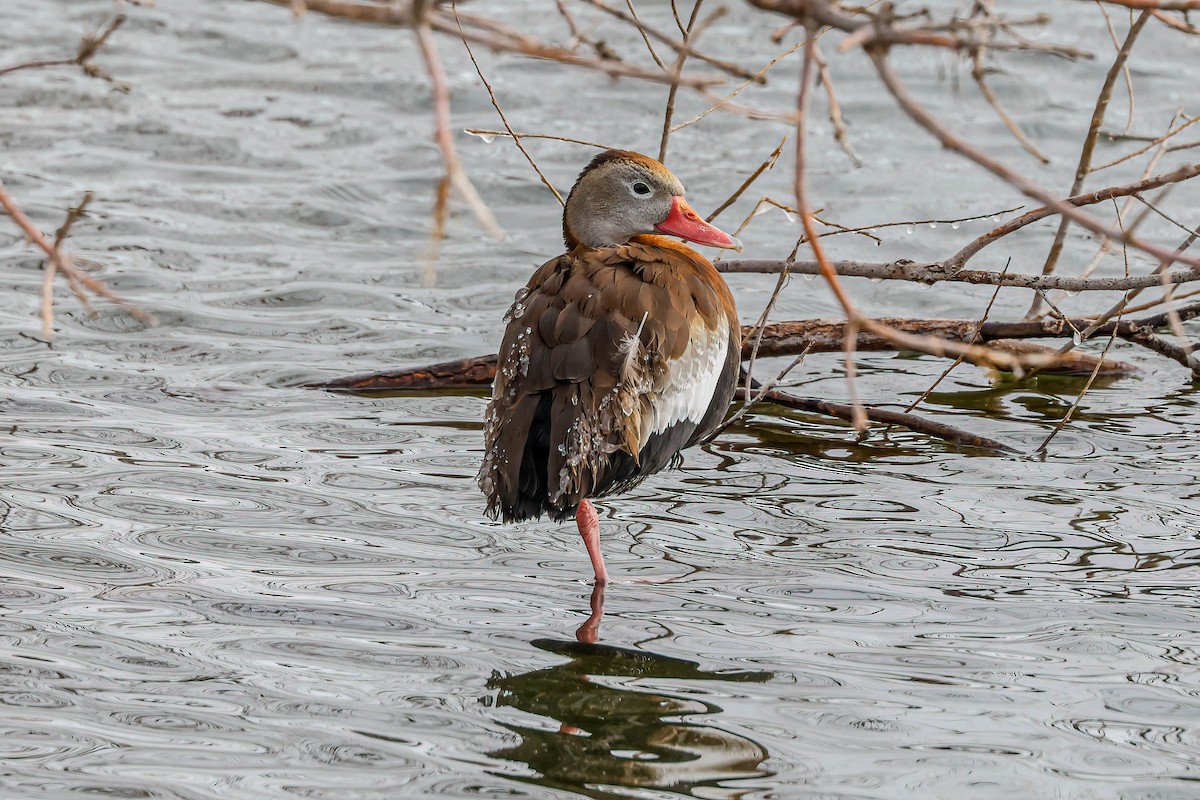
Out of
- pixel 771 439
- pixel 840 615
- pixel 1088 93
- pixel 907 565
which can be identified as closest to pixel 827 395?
pixel 771 439

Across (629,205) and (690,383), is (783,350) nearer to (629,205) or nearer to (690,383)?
(629,205)

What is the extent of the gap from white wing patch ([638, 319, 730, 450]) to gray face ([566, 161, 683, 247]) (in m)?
0.63

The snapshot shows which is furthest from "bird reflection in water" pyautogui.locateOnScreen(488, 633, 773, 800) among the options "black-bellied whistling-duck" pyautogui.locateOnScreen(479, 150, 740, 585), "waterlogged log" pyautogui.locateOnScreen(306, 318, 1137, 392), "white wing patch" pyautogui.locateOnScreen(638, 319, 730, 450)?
"waterlogged log" pyautogui.locateOnScreen(306, 318, 1137, 392)

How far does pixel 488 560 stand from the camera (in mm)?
5336

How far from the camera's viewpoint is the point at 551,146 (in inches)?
467

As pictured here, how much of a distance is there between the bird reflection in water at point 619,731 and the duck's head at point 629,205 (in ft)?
5.79

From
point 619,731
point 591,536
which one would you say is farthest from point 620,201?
point 619,731

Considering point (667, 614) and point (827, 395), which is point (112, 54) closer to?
point (827, 395)

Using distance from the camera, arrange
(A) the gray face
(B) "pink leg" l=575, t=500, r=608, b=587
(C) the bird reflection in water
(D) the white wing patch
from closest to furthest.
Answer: (C) the bird reflection in water, (D) the white wing patch, (B) "pink leg" l=575, t=500, r=608, b=587, (A) the gray face

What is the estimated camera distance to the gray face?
5.58 metres

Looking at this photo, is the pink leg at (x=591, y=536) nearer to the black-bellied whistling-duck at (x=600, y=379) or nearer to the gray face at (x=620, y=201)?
the black-bellied whistling-duck at (x=600, y=379)

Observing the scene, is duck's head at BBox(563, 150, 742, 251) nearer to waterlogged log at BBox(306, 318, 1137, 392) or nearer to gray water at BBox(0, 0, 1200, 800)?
gray water at BBox(0, 0, 1200, 800)

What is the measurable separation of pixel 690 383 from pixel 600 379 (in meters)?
0.41

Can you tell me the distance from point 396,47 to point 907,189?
547 cm
